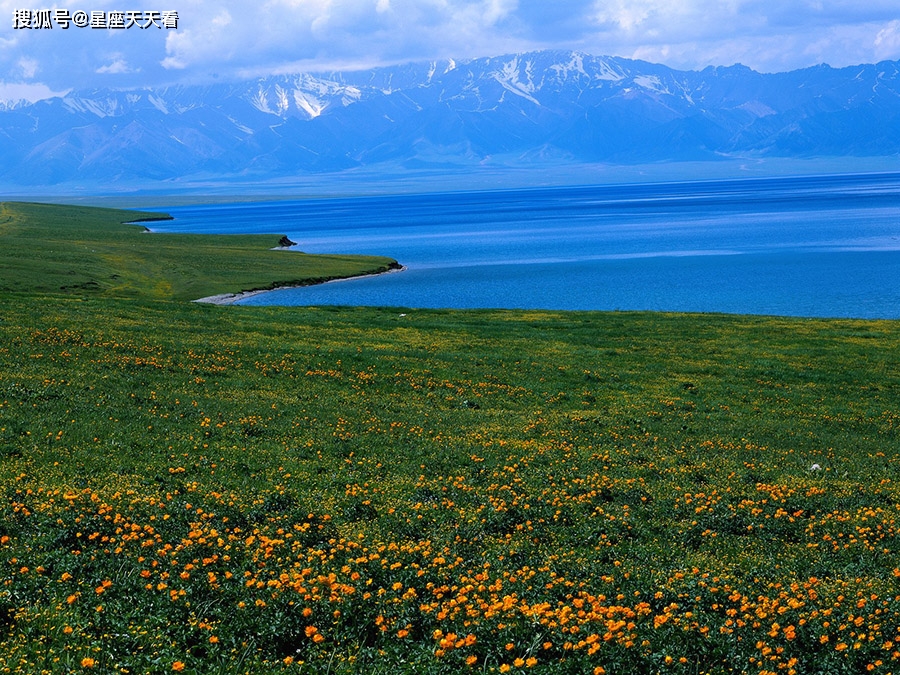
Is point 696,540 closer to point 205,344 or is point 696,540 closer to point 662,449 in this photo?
point 662,449

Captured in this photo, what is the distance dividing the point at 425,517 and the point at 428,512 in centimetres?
31

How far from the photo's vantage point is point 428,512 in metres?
17.5

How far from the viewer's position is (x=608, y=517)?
17453 millimetres

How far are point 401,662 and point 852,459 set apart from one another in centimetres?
1879

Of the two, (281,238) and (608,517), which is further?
(281,238)

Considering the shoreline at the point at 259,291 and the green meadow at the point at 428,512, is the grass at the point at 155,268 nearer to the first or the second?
the shoreline at the point at 259,291

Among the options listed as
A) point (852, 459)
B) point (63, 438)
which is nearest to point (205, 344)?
point (63, 438)

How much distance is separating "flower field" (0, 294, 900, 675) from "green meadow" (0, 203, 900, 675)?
0.06 metres

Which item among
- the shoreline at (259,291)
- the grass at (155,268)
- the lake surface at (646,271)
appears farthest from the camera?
the shoreline at (259,291)

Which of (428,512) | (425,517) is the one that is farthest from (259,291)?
(425,517)

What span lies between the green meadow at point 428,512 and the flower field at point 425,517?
0.21 ft

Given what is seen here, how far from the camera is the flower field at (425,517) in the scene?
37.4 ft

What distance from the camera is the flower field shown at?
1141 centimetres

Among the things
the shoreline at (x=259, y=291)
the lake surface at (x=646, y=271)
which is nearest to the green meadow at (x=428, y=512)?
the lake surface at (x=646, y=271)
